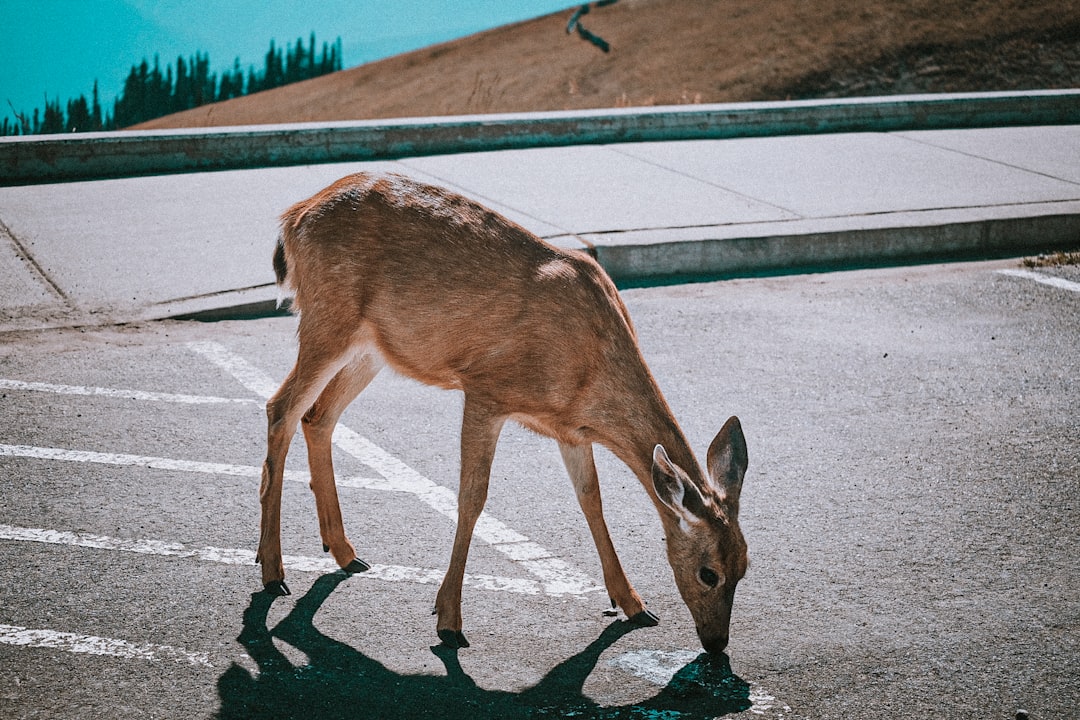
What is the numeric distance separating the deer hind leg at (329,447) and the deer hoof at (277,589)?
302 mm

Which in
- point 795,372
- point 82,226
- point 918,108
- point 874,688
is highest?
point 918,108

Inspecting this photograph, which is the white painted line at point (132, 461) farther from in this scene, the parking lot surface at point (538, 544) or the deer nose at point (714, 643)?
the deer nose at point (714, 643)

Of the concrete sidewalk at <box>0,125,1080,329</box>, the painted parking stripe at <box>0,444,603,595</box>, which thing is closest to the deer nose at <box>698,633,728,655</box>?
the painted parking stripe at <box>0,444,603,595</box>

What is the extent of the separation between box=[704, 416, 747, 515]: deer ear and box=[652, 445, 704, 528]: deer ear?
0.17 meters

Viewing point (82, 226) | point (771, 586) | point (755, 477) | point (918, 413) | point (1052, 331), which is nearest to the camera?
point (771, 586)

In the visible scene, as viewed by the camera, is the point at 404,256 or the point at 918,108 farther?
the point at 918,108

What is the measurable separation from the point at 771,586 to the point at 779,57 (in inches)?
1412

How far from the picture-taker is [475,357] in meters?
4.86

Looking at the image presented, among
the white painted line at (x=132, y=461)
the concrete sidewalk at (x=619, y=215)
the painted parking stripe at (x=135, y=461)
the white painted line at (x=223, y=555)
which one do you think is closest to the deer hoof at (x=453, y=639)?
the white painted line at (x=223, y=555)

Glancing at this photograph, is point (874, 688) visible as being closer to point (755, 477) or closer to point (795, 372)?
point (755, 477)

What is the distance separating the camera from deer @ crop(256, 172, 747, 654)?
181 inches

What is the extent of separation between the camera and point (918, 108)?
557 inches

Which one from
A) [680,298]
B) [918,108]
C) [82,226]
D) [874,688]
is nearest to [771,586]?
[874,688]

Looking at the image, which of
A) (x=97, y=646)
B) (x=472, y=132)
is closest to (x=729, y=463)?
(x=97, y=646)
